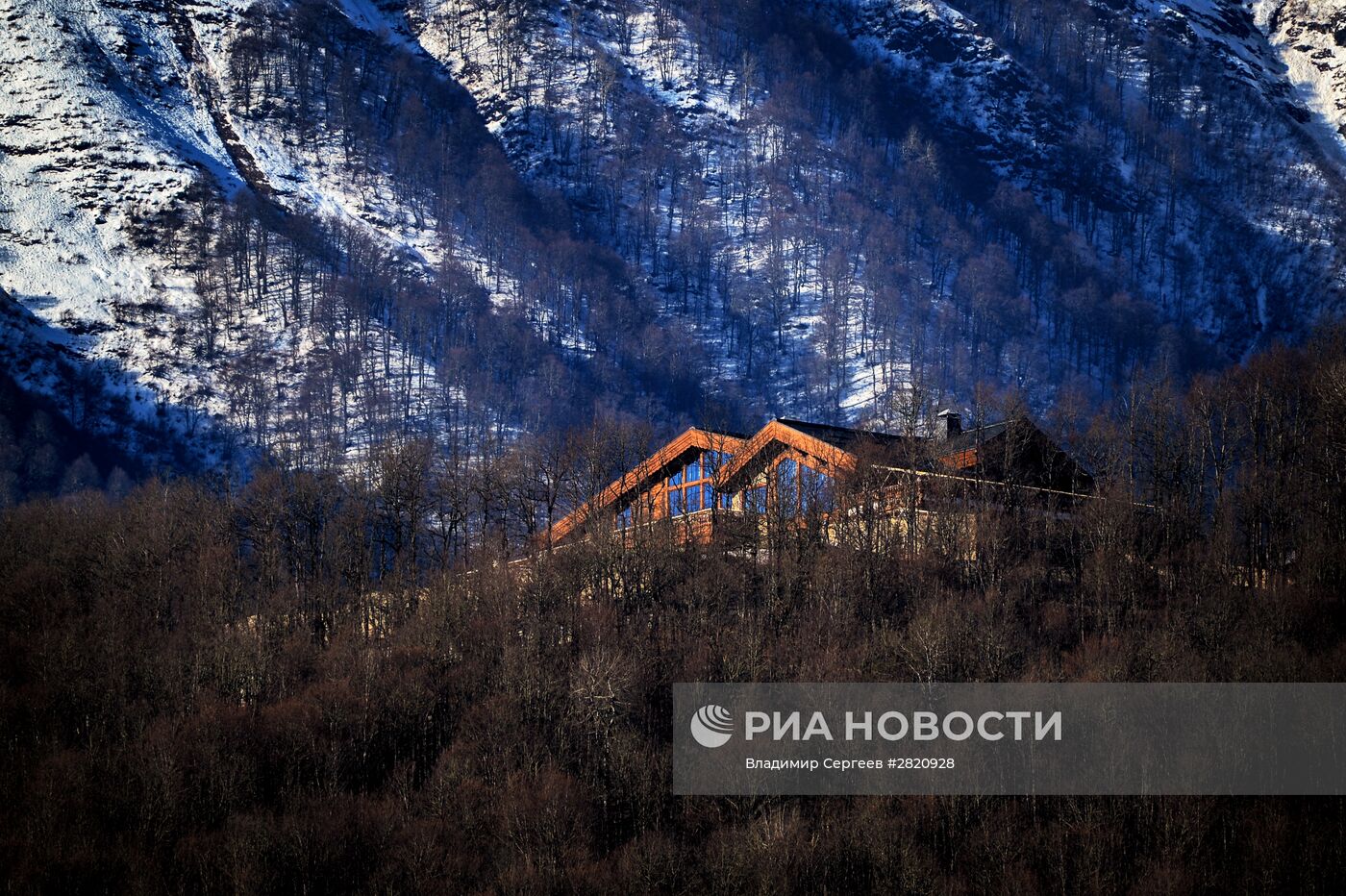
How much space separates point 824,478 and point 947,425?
877 cm

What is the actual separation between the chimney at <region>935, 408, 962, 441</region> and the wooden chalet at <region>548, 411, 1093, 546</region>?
0.27ft

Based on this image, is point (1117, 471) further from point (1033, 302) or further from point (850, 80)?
point (850, 80)

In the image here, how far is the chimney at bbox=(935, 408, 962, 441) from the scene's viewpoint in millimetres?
52969

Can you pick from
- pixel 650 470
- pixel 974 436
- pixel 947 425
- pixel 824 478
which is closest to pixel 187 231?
pixel 650 470

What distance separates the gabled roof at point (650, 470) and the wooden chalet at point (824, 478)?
54mm

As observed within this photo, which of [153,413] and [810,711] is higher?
[153,413]

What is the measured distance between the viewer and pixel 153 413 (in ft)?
346

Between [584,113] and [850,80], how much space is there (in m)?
45.9

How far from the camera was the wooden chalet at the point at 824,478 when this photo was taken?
47938mm

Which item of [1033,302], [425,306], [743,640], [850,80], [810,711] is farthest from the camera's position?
[850,80]

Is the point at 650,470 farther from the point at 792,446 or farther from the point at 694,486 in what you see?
the point at 792,446

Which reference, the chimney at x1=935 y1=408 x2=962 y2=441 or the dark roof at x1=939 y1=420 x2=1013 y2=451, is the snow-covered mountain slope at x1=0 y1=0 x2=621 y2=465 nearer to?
the chimney at x1=935 y1=408 x2=962 y2=441

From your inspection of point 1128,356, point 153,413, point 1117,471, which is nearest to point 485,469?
point 1117,471

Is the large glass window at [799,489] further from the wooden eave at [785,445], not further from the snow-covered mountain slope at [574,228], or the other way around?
the snow-covered mountain slope at [574,228]
